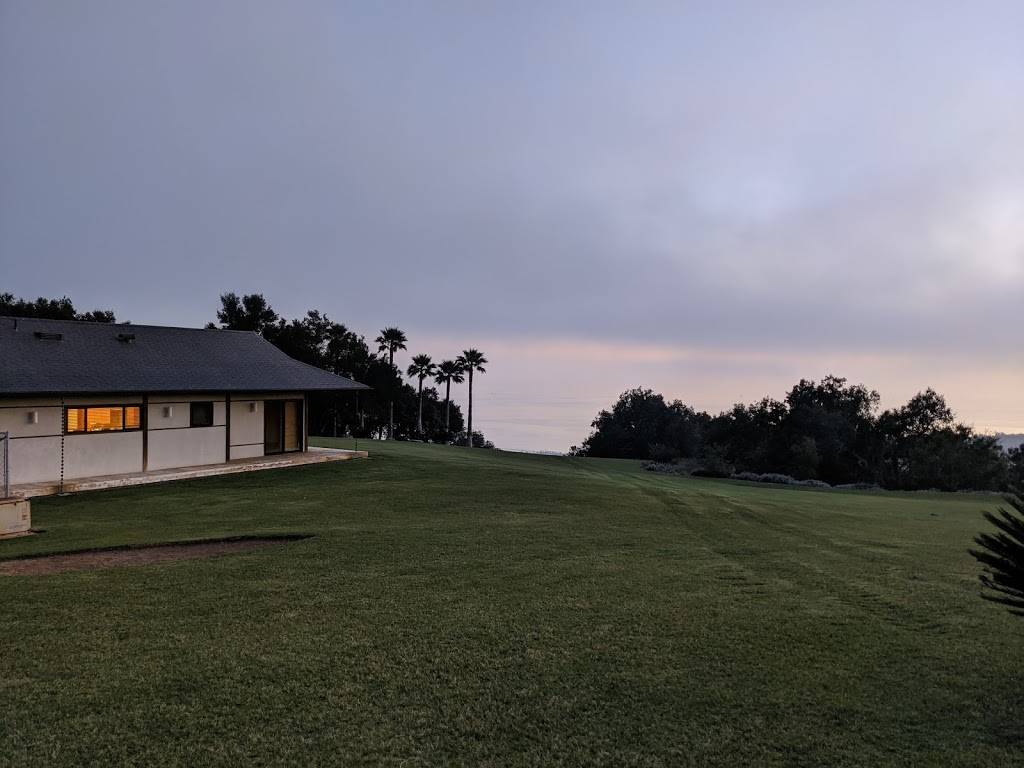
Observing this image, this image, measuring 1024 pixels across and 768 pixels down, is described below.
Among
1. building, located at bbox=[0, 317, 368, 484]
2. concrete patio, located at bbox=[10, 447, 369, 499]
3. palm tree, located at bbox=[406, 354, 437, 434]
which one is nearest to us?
concrete patio, located at bbox=[10, 447, 369, 499]

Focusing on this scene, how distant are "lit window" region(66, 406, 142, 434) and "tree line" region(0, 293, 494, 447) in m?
20.2

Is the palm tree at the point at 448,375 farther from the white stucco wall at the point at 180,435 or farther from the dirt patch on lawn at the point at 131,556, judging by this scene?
the dirt patch on lawn at the point at 131,556

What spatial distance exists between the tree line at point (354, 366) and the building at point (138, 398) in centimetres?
1542

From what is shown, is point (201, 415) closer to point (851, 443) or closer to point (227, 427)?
point (227, 427)

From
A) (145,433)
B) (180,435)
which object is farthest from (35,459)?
(180,435)

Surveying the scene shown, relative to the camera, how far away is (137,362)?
801 inches

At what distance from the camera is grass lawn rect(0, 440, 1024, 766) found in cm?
382

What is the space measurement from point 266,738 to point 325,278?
179ft

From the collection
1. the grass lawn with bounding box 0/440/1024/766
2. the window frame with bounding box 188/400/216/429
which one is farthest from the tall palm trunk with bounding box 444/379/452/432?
the grass lawn with bounding box 0/440/1024/766

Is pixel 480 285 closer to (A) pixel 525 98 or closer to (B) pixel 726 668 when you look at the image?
(A) pixel 525 98

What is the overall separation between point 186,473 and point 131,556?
10.9 m

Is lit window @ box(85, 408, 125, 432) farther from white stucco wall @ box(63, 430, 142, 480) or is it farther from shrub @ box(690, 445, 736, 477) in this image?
shrub @ box(690, 445, 736, 477)

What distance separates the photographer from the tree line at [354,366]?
4775 centimetres

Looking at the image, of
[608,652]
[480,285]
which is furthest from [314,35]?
[608,652]
